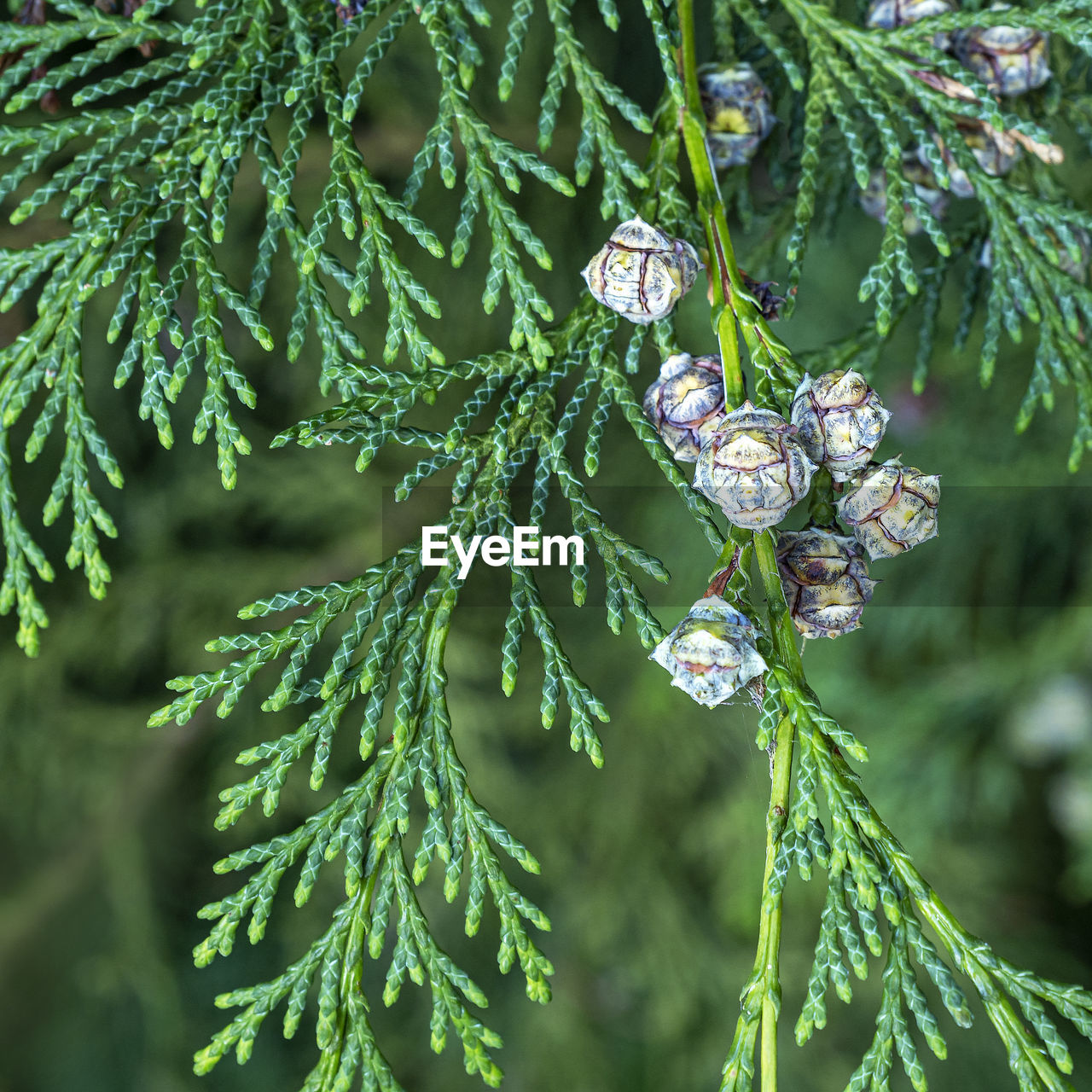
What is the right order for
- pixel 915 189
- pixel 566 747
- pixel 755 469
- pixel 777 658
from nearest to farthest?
1. pixel 755 469
2. pixel 777 658
3. pixel 915 189
4. pixel 566 747

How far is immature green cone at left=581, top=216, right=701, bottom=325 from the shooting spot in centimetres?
103

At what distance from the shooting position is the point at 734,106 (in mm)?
1315

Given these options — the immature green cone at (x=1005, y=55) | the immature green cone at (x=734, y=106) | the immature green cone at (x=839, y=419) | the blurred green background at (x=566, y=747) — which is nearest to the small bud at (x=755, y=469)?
the immature green cone at (x=839, y=419)

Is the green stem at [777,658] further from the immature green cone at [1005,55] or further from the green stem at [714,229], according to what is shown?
the immature green cone at [1005,55]

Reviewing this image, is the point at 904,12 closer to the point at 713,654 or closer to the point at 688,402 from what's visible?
the point at 688,402

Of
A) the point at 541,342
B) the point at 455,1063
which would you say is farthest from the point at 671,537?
the point at 455,1063

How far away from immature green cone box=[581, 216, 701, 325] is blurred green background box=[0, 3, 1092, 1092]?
118 cm

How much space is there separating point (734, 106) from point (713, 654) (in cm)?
89

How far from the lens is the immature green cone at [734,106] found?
4.29 feet

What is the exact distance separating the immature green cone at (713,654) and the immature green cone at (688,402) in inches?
8.8

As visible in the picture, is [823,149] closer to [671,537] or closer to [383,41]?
[383,41]

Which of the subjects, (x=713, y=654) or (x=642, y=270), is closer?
(x=713, y=654)

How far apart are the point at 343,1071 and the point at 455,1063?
1608 mm

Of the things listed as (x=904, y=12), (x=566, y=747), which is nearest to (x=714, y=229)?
(x=904, y=12)
